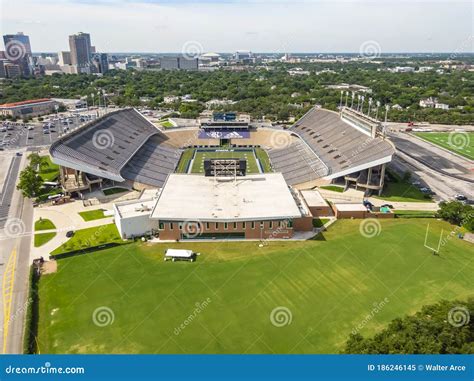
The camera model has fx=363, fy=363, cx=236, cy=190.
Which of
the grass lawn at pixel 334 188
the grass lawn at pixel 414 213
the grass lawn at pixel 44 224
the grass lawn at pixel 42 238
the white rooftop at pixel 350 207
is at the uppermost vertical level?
the white rooftop at pixel 350 207

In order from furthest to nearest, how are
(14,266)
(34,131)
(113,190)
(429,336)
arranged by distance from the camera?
(34,131)
(113,190)
(14,266)
(429,336)

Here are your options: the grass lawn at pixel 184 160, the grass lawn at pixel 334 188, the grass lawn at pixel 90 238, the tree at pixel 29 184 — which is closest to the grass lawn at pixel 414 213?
the grass lawn at pixel 334 188

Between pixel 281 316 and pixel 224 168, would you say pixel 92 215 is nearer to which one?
pixel 224 168

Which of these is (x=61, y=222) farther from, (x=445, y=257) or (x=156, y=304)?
(x=445, y=257)

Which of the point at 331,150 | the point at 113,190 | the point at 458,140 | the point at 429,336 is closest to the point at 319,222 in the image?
the point at 331,150

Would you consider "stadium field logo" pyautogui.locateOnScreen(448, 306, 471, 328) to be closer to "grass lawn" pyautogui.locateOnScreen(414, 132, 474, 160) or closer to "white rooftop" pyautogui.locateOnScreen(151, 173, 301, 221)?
"white rooftop" pyautogui.locateOnScreen(151, 173, 301, 221)

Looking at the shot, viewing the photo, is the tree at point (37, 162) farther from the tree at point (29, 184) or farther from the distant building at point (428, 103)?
the distant building at point (428, 103)

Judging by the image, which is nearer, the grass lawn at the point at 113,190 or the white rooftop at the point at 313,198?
the white rooftop at the point at 313,198
